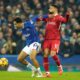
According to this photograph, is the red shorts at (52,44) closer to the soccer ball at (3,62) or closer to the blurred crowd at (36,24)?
the soccer ball at (3,62)

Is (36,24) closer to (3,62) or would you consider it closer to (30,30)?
(3,62)

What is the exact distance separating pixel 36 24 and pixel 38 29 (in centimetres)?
62

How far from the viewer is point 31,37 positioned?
13.7 metres

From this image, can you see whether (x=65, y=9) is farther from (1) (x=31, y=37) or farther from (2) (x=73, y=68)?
(1) (x=31, y=37)

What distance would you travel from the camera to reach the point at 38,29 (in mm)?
20047

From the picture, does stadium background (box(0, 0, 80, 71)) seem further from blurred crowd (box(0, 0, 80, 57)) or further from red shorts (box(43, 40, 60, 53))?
red shorts (box(43, 40, 60, 53))

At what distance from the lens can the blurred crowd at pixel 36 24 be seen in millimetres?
19000

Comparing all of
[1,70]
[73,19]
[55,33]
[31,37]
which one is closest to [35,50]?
[31,37]

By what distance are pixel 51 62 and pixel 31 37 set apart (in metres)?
5.19

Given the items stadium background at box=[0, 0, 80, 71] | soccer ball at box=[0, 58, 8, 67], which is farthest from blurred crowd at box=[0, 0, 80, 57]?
soccer ball at box=[0, 58, 8, 67]

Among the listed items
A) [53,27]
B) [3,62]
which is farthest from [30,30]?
[3,62]

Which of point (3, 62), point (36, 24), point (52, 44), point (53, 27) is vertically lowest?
point (3, 62)

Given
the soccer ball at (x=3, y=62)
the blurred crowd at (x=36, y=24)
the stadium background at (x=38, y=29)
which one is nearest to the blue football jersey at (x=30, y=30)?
the soccer ball at (x=3, y=62)

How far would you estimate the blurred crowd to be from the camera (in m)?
19.0
